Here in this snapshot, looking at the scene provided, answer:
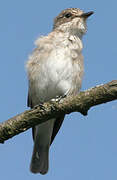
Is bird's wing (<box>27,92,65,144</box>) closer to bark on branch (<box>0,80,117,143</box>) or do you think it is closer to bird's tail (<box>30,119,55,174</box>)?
bird's tail (<box>30,119,55,174</box>)

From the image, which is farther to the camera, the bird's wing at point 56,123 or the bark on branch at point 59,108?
the bird's wing at point 56,123

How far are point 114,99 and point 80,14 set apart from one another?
3.99 meters

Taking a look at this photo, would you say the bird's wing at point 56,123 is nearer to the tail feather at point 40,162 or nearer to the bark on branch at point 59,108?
the tail feather at point 40,162

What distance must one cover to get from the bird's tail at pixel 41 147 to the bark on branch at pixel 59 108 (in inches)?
124

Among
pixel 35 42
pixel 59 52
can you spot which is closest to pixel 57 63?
pixel 59 52

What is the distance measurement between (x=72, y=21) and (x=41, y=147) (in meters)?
2.78

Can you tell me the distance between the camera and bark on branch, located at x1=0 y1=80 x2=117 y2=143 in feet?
14.9

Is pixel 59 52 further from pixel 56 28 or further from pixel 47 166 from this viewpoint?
pixel 47 166

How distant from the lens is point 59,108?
490 cm

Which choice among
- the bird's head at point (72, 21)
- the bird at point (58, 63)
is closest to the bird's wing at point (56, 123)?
the bird at point (58, 63)

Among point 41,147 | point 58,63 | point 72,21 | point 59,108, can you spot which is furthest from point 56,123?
point 59,108

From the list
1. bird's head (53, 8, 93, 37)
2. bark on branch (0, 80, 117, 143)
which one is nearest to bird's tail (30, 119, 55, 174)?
bird's head (53, 8, 93, 37)

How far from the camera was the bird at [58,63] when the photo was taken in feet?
23.6

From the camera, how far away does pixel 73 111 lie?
4.88 metres
